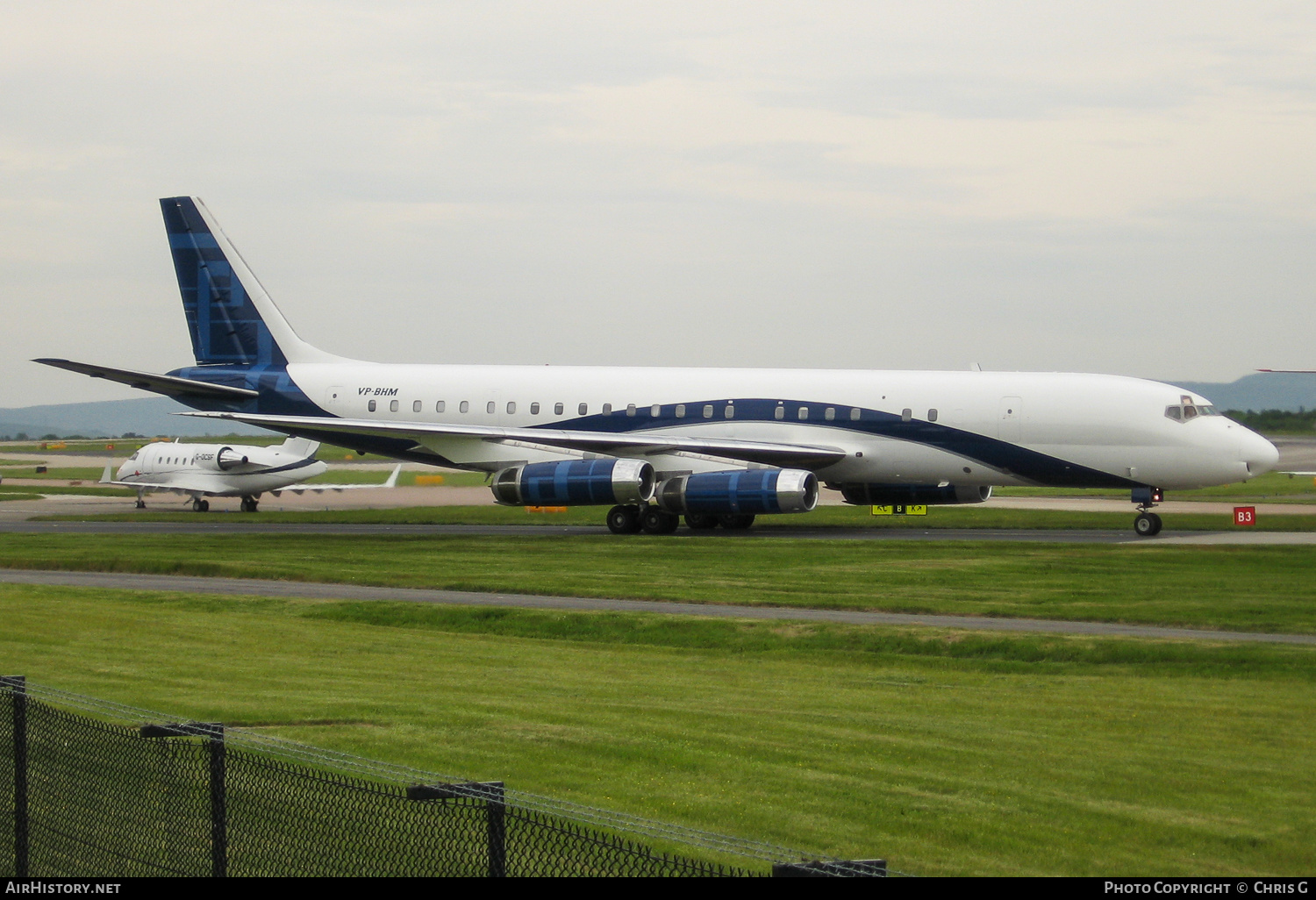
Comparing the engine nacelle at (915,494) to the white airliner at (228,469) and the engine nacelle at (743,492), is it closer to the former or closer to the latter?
the engine nacelle at (743,492)

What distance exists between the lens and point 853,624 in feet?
73.4

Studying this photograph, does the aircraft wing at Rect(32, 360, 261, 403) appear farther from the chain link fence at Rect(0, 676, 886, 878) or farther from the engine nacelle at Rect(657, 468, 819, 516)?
the chain link fence at Rect(0, 676, 886, 878)

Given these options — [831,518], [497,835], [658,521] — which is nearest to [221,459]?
[658,521]

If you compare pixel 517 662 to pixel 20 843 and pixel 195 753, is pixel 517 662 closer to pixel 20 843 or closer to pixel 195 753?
pixel 195 753

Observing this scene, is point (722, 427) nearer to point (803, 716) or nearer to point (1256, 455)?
point (1256, 455)

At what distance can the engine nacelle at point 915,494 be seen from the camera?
39781 mm

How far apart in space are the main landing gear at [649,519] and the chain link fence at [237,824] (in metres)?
27.8

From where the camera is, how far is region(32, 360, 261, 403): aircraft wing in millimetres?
40406

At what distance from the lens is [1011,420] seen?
37750mm

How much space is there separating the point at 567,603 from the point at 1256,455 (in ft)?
66.0

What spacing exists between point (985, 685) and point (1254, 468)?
22084 millimetres

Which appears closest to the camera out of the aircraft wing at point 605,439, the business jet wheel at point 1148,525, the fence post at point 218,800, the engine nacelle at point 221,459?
the fence post at point 218,800

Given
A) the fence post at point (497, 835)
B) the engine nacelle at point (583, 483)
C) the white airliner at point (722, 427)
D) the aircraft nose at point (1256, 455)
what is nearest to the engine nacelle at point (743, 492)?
the white airliner at point (722, 427)
